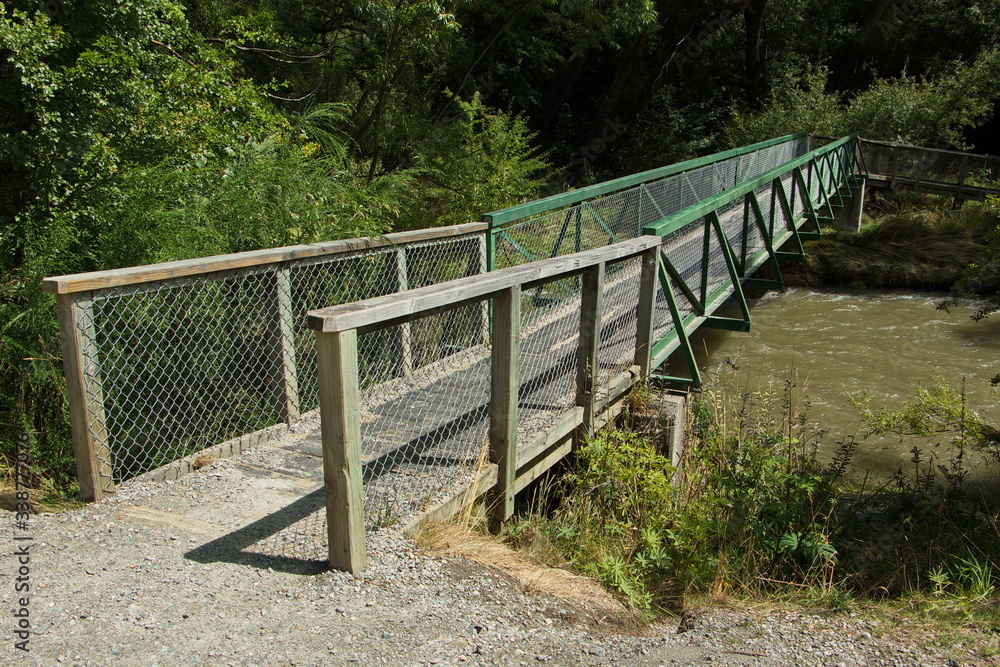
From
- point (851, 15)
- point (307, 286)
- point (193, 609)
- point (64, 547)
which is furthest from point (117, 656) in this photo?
point (851, 15)

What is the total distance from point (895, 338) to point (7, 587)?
12849 mm

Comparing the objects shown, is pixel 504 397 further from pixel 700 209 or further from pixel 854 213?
pixel 854 213

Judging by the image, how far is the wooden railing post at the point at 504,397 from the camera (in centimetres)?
379

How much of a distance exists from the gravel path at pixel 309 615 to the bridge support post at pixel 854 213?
16.4 metres

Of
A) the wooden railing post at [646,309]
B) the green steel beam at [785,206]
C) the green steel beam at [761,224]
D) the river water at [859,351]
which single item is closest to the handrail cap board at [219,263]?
the wooden railing post at [646,309]

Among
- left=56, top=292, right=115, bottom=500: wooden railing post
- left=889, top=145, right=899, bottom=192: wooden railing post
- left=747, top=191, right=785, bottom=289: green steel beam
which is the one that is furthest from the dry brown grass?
left=889, top=145, right=899, bottom=192: wooden railing post

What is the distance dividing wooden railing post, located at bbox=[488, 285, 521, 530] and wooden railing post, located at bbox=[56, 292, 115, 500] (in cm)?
191

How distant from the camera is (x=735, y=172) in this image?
11.6 metres

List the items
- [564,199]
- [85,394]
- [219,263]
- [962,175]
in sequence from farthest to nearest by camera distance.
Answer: [962,175] → [564,199] → [219,263] → [85,394]

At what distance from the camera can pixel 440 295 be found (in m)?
3.21

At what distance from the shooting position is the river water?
9.08m

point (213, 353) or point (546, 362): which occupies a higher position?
point (213, 353)

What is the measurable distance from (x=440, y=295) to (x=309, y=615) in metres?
1.32

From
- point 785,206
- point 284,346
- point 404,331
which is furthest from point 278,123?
point 785,206
